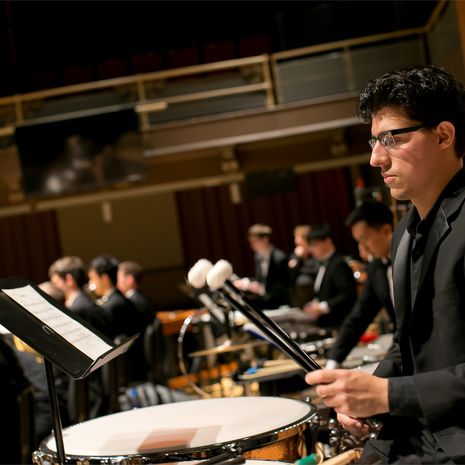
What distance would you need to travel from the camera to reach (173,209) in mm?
15570

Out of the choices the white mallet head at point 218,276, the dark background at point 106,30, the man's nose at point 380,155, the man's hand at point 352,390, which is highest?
the dark background at point 106,30

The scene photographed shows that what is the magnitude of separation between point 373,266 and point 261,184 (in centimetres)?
746

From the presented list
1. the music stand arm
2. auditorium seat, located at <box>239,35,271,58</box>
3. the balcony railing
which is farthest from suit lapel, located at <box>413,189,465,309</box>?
auditorium seat, located at <box>239,35,271,58</box>

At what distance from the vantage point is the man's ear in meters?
1.81

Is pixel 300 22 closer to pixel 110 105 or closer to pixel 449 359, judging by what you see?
pixel 110 105

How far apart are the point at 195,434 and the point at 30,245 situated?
45.7 feet

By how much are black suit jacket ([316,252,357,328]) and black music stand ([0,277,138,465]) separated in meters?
4.41

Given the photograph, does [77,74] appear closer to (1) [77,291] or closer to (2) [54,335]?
(1) [77,291]

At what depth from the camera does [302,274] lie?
9.98 metres

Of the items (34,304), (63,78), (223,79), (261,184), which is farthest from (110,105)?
(34,304)

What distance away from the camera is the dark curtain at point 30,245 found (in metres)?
15.6

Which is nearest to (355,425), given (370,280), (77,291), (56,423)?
(56,423)

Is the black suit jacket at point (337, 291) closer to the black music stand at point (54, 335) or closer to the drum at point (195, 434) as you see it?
the drum at point (195, 434)

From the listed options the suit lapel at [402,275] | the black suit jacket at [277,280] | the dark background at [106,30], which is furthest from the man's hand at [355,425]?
the dark background at [106,30]
